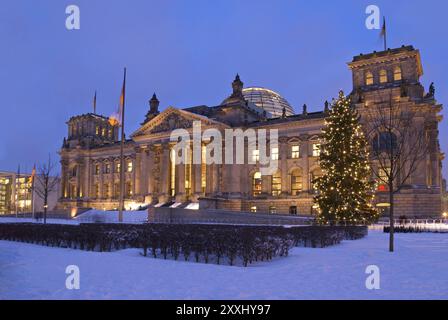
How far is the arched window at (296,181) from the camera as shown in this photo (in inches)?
2650

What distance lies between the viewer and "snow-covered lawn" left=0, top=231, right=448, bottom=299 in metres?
10.2

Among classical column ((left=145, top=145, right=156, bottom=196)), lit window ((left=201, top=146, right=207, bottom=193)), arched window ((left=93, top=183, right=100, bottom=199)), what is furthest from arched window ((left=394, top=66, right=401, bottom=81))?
arched window ((left=93, top=183, right=100, bottom=199))

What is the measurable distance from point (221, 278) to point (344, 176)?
29.9 metres

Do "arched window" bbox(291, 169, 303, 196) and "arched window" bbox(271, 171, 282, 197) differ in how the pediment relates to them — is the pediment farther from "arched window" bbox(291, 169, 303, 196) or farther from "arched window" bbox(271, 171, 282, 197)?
"arched window" bbox(291, 169, 303, 196)

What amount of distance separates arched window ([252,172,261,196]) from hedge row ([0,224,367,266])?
41.0 metres

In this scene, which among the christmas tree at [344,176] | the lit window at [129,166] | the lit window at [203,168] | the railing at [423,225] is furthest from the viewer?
the lit window at [129,166]

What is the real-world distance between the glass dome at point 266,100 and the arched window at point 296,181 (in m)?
28.0

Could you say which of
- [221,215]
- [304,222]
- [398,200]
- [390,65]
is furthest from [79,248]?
[390,65]

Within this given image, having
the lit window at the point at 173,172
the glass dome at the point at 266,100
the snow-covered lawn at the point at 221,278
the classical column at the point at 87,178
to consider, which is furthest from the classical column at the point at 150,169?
the snow-covered lawn at the point at 221,278

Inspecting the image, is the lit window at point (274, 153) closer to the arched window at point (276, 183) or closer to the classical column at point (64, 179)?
the arched window at point (276, 183)

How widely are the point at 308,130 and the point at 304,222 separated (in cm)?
2432

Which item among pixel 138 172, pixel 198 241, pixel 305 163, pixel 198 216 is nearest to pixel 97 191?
pixel 138 172

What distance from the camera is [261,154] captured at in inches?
2778
